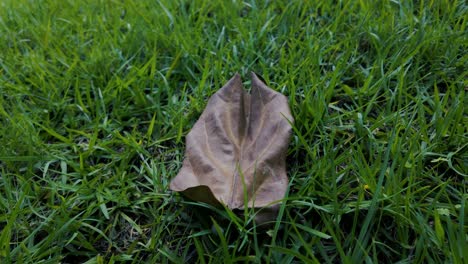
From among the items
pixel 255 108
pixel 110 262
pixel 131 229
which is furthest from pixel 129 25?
pixel 110 262

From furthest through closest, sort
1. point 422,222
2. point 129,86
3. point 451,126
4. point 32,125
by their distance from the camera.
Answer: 1. point 129,86
2. point 32,125
3. point 451,126
4. point 422,222

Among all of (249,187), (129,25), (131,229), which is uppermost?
(129,25)

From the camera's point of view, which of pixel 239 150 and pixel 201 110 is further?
pixel 201 110

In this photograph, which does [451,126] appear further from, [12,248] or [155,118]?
[12,248]

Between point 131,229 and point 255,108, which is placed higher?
point 255,108
